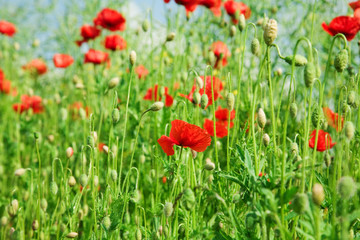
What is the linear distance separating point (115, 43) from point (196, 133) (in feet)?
4.74

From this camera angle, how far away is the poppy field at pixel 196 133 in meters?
0.88

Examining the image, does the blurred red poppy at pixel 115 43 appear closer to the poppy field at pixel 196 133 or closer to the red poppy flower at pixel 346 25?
the poppy field at pixel 196 133

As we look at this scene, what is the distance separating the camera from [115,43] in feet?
7.63

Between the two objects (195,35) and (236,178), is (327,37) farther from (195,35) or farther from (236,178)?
(236,178)

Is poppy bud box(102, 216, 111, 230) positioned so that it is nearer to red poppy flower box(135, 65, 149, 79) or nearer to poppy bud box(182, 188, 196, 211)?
poppy bud box(182, 188, 196, 211)

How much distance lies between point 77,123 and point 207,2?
1.11 meters

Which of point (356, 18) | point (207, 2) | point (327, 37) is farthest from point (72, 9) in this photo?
point (356, 18)

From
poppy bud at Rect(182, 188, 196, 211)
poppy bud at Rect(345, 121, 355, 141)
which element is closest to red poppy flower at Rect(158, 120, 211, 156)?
poppy bud at Rect(182, 188, 196, 211)

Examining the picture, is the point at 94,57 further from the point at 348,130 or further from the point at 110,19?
the point at 348,130

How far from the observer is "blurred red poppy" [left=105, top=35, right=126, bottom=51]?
2285 millimetres

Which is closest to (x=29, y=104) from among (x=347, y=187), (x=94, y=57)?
(x=94, y=57)

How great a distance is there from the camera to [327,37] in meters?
2.44

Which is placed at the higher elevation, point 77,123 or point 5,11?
point 5,11

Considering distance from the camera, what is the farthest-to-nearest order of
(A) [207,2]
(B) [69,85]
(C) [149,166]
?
(B) [69,85] < (A) [207,2] < (C) [149,166]
